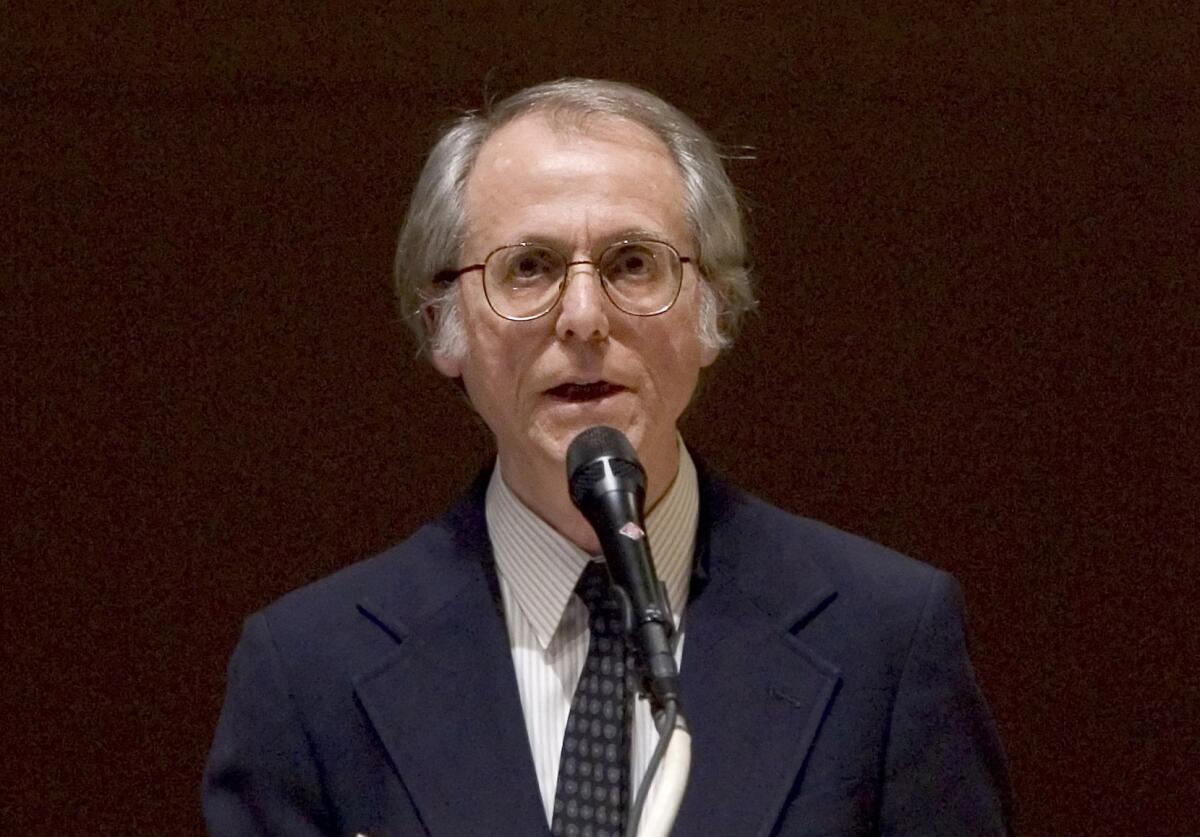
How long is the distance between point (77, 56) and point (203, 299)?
0.41 metres

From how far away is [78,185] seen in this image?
2486 millimetres

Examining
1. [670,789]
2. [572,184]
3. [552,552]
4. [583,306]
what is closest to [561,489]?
[552,552]

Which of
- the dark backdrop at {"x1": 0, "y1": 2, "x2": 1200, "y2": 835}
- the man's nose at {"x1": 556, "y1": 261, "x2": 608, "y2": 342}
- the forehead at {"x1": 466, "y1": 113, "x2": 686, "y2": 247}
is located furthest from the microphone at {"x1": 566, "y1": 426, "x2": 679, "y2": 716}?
the dark backdrop at {"x1": 0, "y1": 2, "x2": 1200, "y2": 835}

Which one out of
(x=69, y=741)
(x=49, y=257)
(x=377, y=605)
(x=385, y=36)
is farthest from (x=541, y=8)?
(x=69, y=741)

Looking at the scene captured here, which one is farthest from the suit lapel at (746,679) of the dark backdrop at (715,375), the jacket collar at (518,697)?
the dark backdrop at (715,375)

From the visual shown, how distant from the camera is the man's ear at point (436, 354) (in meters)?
1.86

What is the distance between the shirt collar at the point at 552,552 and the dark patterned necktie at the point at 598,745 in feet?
0.16

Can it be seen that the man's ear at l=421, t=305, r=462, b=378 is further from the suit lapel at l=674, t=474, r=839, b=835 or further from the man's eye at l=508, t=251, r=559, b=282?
the suit lapel at l=674, t=474, r=839, b=835

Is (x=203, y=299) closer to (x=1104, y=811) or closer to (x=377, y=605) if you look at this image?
→ (x=377, y=605)

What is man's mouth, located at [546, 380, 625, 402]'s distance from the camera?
5.62 ft

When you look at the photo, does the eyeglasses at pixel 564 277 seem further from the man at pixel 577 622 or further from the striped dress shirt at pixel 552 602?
the striped dress shirt at pixel 552 602

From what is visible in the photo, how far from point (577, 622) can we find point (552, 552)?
8 centimetres

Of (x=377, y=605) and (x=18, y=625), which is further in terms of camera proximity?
(x=18, y=625)

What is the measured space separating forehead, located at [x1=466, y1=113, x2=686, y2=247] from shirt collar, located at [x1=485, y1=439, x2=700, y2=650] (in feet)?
0.99
